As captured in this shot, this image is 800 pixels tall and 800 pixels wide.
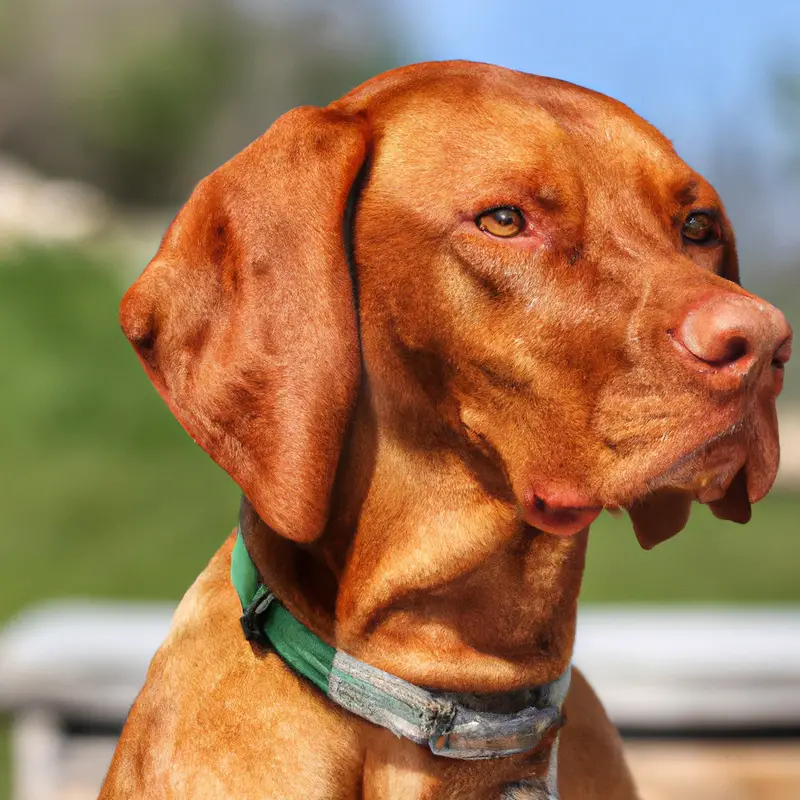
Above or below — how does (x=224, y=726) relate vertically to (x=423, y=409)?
below

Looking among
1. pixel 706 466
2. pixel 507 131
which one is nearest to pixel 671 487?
pixel 706 466

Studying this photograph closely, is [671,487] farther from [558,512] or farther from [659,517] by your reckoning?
[659,517]

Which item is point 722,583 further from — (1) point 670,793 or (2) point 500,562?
(2) point 500,562

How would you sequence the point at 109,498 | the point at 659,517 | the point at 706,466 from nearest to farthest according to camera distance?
the point at 706,466 < the point at 659,517 < the point at 109,498

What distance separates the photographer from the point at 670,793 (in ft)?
10.1

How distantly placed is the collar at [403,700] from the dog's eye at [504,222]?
0.55m

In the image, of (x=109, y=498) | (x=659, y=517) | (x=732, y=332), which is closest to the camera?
(x=732, y=332)

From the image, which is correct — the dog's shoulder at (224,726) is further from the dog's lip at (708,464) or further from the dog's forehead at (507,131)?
the dog's forehead at (507,131)

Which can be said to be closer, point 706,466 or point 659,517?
point 706,466

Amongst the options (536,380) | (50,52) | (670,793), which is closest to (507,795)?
(536,380)

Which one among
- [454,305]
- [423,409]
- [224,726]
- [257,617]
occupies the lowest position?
[224,726]

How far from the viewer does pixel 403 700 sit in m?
1.40

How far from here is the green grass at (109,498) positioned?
258 inches

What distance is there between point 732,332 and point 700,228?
0.35m
